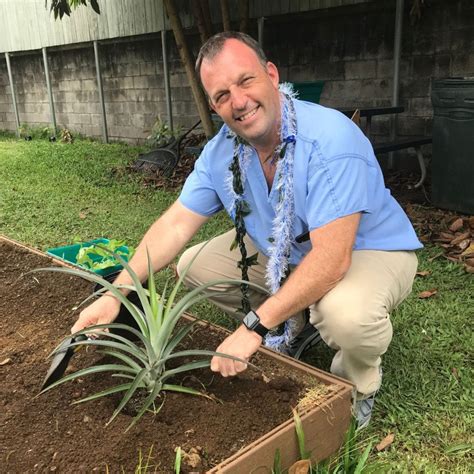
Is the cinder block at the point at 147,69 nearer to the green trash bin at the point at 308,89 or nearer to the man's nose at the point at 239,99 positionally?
the green trash bin at the point at 308,89

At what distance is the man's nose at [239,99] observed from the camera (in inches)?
73.4

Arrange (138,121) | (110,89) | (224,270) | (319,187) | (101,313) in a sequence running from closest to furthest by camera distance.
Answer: (319,187), (101,313), (224,270), (138,121), (110,89)

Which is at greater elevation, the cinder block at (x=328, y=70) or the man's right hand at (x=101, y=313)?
the cinder block at (x=328, y=70)

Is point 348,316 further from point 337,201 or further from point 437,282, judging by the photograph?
point 437,282

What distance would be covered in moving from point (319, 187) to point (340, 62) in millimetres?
4933

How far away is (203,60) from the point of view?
1926mm

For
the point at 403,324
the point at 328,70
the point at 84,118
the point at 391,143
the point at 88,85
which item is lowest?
the point at 403,324

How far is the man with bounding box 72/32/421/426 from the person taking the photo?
1.78m

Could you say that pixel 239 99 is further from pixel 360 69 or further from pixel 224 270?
pixel 360 69

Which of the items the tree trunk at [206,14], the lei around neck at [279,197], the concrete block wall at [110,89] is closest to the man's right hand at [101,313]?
the lei around neck at [279,197]

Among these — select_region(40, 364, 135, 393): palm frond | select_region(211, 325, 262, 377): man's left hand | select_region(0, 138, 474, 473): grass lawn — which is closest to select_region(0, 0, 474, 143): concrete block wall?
select_region(0, 138, 474, 473): grass lawn

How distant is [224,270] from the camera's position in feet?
8.47

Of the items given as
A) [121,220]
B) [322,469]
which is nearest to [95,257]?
[121,220]

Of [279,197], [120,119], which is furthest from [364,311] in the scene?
[120,119]
